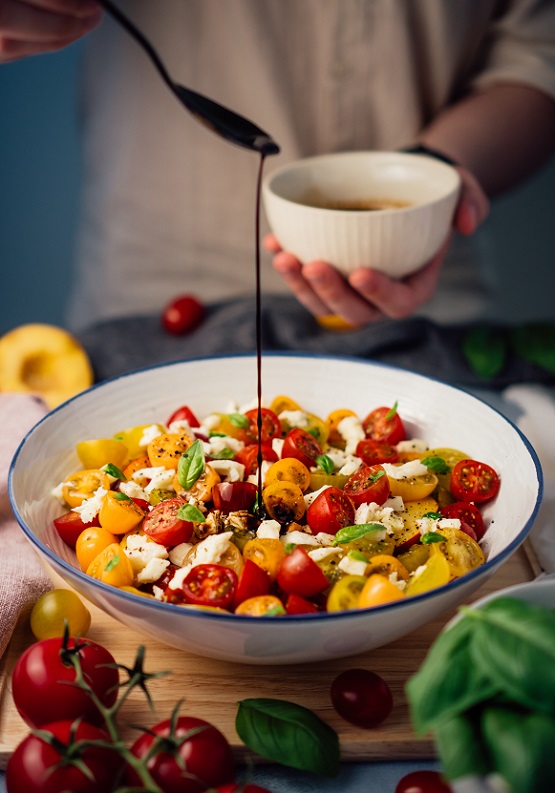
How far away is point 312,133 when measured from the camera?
2854 mm

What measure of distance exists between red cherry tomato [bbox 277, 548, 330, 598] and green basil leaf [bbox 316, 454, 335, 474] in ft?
1.18

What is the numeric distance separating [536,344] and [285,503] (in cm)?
118

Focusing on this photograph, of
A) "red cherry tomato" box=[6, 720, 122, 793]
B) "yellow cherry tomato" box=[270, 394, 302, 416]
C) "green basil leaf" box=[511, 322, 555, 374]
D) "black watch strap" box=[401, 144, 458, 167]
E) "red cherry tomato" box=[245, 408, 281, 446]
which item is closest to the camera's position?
"red cherry tomato" box=[6, 720, 122, 793]

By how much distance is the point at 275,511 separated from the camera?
1.55m

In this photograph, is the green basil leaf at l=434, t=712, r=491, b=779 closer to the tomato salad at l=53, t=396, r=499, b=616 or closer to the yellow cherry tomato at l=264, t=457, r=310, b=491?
the tomato salad at l=53, t=396, r=499, b=616

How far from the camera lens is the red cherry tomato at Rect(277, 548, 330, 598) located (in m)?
1.31

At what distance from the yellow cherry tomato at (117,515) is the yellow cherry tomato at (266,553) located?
0.75 feet

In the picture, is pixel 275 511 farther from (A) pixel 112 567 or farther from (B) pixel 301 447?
(A) pixel 112 567

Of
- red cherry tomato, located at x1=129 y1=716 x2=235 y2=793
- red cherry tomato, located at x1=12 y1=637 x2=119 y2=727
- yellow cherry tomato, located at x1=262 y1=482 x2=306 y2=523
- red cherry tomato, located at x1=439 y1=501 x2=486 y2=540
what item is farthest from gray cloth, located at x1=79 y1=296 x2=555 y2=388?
red cherry tomato, located at x1=129 y1=716 x2=235 y2=793

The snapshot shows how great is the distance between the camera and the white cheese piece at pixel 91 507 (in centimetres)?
156

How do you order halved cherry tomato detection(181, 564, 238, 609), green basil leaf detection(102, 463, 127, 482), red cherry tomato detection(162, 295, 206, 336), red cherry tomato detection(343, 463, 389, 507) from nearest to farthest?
halved cherry tomato detection(181, 564, 238, 609), red cherry tomato detection(343, 463, 389, 507), green basil leaf detection(102, 463, 127, 482), red cherry tomato detection(162, 295, 206, 336)

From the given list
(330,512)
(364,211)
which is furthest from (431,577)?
(364,211)

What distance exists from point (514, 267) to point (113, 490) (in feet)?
11.6

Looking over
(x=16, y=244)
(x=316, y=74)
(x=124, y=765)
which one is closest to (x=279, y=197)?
(x=316, y=74)
